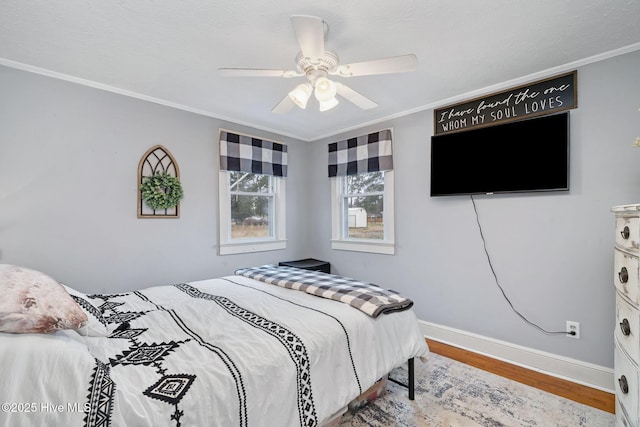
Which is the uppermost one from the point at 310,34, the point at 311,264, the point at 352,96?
the point at 310,34

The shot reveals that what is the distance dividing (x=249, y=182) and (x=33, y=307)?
281 centimetres

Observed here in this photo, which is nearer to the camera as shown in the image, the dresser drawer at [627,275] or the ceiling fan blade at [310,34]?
the dresser drawer at [627,275]

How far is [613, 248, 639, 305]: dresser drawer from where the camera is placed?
1.27 metres

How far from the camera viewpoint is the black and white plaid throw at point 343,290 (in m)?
1.81

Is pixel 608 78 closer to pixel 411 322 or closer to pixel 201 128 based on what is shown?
pixel 411 322

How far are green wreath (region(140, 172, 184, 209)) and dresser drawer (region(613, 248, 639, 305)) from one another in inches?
130

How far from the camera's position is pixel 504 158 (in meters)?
2.54

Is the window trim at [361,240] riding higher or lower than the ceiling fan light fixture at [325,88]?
lower

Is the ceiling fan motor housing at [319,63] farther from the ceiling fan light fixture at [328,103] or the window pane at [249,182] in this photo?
the window pane at [249,182]

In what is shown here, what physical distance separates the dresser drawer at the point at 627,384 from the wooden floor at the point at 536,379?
25.7 inches

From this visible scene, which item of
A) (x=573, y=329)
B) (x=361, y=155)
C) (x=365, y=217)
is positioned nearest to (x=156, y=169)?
(x=361, y=155)

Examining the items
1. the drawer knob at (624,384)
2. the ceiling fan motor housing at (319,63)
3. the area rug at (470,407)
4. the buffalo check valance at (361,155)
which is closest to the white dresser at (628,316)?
the drawer knob at (624,384)

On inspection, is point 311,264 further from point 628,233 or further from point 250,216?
point 628,233

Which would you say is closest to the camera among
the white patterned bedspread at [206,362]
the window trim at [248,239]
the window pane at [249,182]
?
the white patterned bedspread at [206,362]
